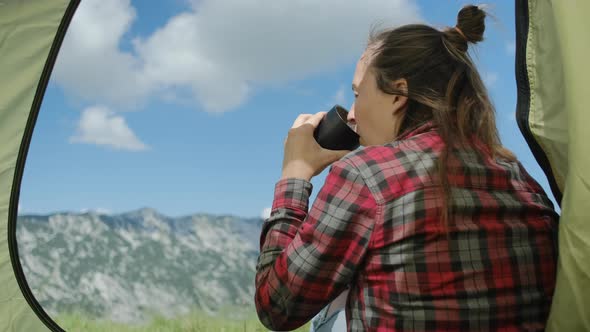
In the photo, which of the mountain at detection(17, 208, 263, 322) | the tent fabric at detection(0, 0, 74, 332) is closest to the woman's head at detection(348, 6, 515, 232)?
the tent fabric at detection(0, 0, 74, 332)

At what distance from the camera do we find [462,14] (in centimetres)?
115

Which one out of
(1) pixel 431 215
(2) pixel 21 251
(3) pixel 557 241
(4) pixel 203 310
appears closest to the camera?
(1) pixel 431 215

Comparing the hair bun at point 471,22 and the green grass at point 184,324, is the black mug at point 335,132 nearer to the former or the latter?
the hair bun at point 471,22

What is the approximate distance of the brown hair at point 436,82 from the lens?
103 cm

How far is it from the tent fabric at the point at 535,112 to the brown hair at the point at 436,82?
105mm

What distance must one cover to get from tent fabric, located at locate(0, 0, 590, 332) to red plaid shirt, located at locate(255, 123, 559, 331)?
0.07 meters

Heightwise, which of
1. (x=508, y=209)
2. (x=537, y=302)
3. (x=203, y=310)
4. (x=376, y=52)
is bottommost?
(x=203, y=310)

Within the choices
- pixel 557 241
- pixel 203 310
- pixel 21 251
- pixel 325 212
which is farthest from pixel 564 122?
pixel 203 310

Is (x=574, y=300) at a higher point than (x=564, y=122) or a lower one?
lower

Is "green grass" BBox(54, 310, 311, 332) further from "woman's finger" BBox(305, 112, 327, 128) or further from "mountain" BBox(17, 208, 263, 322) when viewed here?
"mountain" BBox(17, 208, 263, 322)

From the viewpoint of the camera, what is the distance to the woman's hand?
115 cm

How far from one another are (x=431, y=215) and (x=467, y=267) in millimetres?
91

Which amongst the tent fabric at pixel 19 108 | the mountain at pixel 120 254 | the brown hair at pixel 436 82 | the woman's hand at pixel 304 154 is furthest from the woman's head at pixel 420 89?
the mountain at pixel 120 254

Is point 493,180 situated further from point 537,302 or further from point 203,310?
point 203,310
